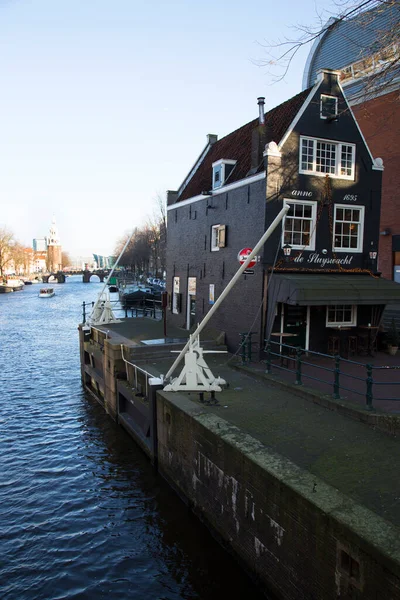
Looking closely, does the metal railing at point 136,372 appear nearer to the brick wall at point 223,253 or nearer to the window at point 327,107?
the brick wall at point 223,253

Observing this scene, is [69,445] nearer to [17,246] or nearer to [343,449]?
[343,449]

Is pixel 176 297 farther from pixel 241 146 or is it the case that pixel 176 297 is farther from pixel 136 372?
pixel 136 372

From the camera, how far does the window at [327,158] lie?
51.5 ft

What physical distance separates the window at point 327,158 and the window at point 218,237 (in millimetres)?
4036

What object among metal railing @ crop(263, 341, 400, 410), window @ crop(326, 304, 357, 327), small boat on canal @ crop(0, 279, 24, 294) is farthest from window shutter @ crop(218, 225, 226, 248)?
small boat on canal @ crop(0, 279, 24, 294)

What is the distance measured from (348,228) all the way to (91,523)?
1274 cm

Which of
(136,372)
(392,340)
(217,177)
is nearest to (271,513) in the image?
(136,372)

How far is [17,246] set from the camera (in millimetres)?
116438

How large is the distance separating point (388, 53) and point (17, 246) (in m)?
119

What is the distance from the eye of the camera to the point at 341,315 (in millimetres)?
16391

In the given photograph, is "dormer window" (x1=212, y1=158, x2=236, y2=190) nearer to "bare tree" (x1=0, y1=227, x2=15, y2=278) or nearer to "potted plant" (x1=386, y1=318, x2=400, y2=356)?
"potted plant" (x1=386, y1=318, x2=400, y2=356)

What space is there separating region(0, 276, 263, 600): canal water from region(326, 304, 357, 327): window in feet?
26.5

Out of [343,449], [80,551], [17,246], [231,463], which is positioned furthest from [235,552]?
[17,246]

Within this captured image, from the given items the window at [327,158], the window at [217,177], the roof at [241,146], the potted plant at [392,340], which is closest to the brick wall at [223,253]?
the window at [217,177]
